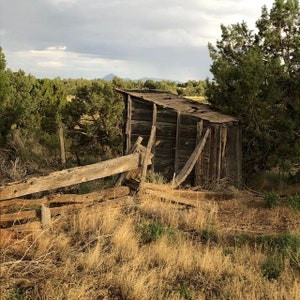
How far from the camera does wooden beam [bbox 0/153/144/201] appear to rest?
17.4ft

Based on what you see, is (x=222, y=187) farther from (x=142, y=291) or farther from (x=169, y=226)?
(x=142, y=291)

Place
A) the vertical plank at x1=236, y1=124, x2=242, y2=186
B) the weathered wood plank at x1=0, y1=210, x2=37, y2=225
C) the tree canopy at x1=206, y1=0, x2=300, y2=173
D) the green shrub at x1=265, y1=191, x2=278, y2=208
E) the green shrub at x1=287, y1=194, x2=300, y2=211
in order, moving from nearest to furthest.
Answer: the weathered wood plank at x1=0, y1=210, x2=37, y2=225, the green shrub at x1=287, y1=194, x2=300, y2=211, the green shrub at x1=265, y1=191, x2=278, y2=208, the tree canopy at x1=206, y1=0, x2=300, y2=173, the vertical plank at x1=236, y1=124, x2=242, y2=186

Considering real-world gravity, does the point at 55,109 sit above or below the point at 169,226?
above

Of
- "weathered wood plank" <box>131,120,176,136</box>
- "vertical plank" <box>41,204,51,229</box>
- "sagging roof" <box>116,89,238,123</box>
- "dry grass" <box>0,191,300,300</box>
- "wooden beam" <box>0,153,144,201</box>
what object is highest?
"sagging roof" <box>116,89,238,123</box>

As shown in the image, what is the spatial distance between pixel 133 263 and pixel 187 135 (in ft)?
30.0

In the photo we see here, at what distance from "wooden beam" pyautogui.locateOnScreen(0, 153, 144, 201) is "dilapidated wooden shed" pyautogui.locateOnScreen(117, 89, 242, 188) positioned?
5.96 m

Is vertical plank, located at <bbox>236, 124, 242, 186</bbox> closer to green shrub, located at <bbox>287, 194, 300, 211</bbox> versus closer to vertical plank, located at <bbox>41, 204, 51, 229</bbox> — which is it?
green shrub, located at <bbox>287, 194, 300, 211</bbox>

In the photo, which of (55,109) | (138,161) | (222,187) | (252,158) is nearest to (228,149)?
(252,158)

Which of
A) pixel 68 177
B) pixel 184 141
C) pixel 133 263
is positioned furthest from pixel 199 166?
pixel 133 263

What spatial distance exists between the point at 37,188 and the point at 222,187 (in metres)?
7.87

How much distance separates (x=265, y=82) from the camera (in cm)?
1326

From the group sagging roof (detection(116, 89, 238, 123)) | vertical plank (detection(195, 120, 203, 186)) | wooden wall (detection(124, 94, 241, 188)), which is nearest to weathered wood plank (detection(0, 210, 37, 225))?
wooden wall (detection(124, 94, 241, 188))

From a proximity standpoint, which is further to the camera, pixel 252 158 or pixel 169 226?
pixel 252 158

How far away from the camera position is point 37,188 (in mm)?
5484
